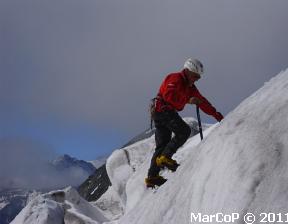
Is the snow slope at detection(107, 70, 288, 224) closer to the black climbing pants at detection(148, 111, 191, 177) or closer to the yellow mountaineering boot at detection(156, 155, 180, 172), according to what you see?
the yellow mountaineering boot at detection(156, 155, 180, 172)

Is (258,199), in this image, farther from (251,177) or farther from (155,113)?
(155,113)

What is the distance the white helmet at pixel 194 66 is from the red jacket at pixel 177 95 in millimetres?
210

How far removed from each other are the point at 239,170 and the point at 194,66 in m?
4.17

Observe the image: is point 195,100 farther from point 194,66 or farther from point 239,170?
point 239,170

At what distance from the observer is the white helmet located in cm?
1130

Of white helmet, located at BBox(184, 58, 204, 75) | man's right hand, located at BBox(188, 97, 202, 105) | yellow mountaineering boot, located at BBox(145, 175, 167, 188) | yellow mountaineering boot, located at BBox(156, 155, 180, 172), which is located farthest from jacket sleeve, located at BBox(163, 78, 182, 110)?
yellow mountaineering boot, located at BBox(145, 175, 167, 188)

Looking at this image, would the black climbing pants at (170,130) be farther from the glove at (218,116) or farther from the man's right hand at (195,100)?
the glove at (218,116)

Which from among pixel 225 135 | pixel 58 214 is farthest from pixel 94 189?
pixel 225 135

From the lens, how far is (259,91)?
9.86m

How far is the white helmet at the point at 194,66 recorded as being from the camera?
11.3 meters

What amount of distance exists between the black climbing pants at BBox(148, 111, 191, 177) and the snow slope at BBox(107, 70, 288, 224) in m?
1.30

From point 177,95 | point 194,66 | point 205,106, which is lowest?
point 205,106

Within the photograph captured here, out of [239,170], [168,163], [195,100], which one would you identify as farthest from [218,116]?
[239,170]

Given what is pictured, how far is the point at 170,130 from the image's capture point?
1194 cm
